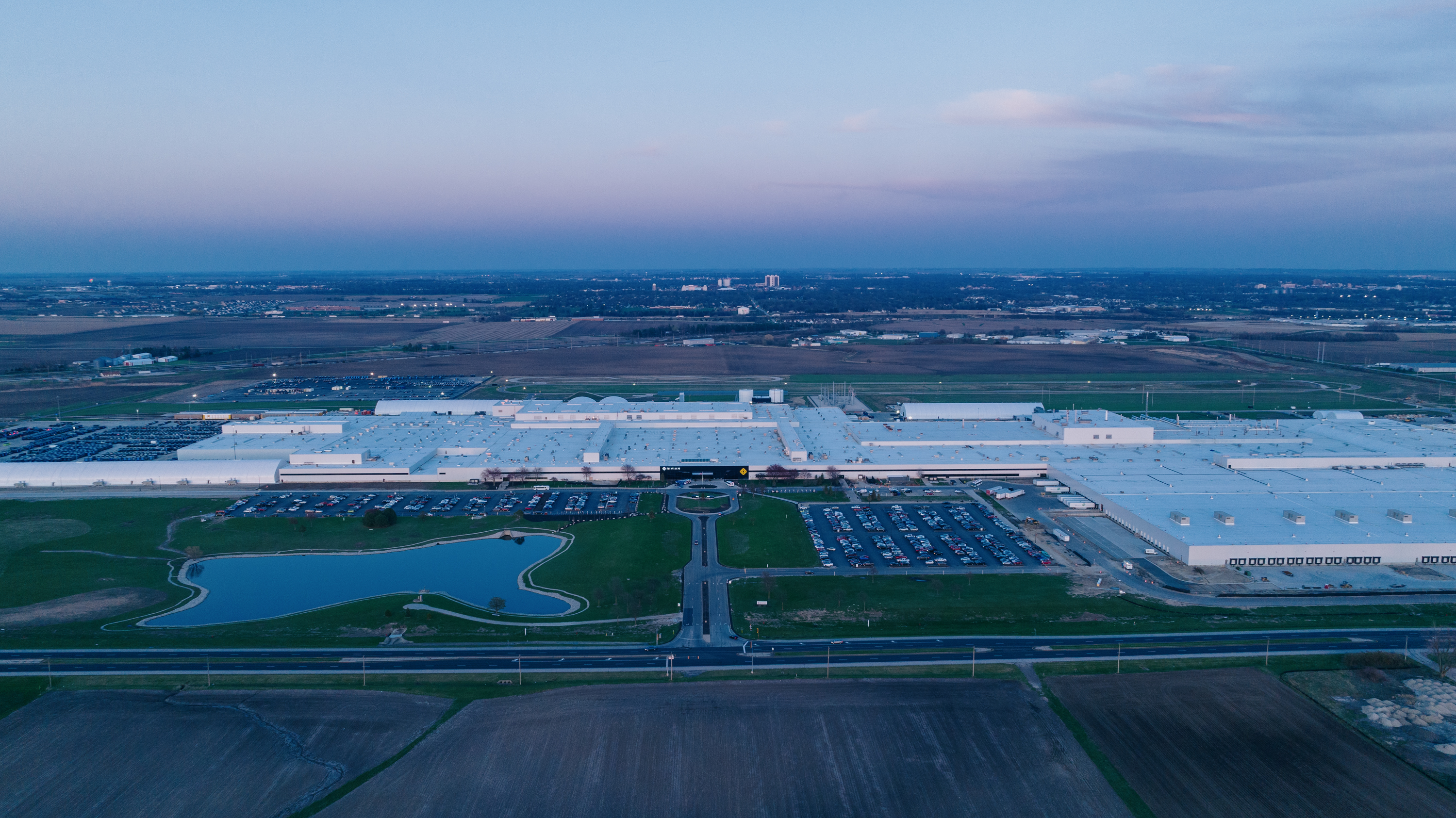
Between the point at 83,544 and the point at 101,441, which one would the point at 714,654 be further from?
the point at 101,441

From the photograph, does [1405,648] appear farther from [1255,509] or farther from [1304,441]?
[1304,441]

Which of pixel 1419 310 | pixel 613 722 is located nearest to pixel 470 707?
pixel 613 722

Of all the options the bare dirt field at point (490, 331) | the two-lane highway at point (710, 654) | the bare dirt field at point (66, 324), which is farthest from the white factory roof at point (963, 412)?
the bare dirt field at point (66, 324)

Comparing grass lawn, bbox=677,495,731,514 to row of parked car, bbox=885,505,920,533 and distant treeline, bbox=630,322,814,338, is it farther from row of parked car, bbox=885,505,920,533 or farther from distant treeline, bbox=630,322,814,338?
distant treeline, bbox=630,322,814,338

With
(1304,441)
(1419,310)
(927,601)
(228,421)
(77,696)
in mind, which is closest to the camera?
(77,696)

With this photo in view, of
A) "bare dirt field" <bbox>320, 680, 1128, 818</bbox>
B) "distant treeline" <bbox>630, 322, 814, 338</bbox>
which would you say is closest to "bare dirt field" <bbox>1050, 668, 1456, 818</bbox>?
"bare dirt field" <bbox>320, 680, 1128, 818</bbox>
